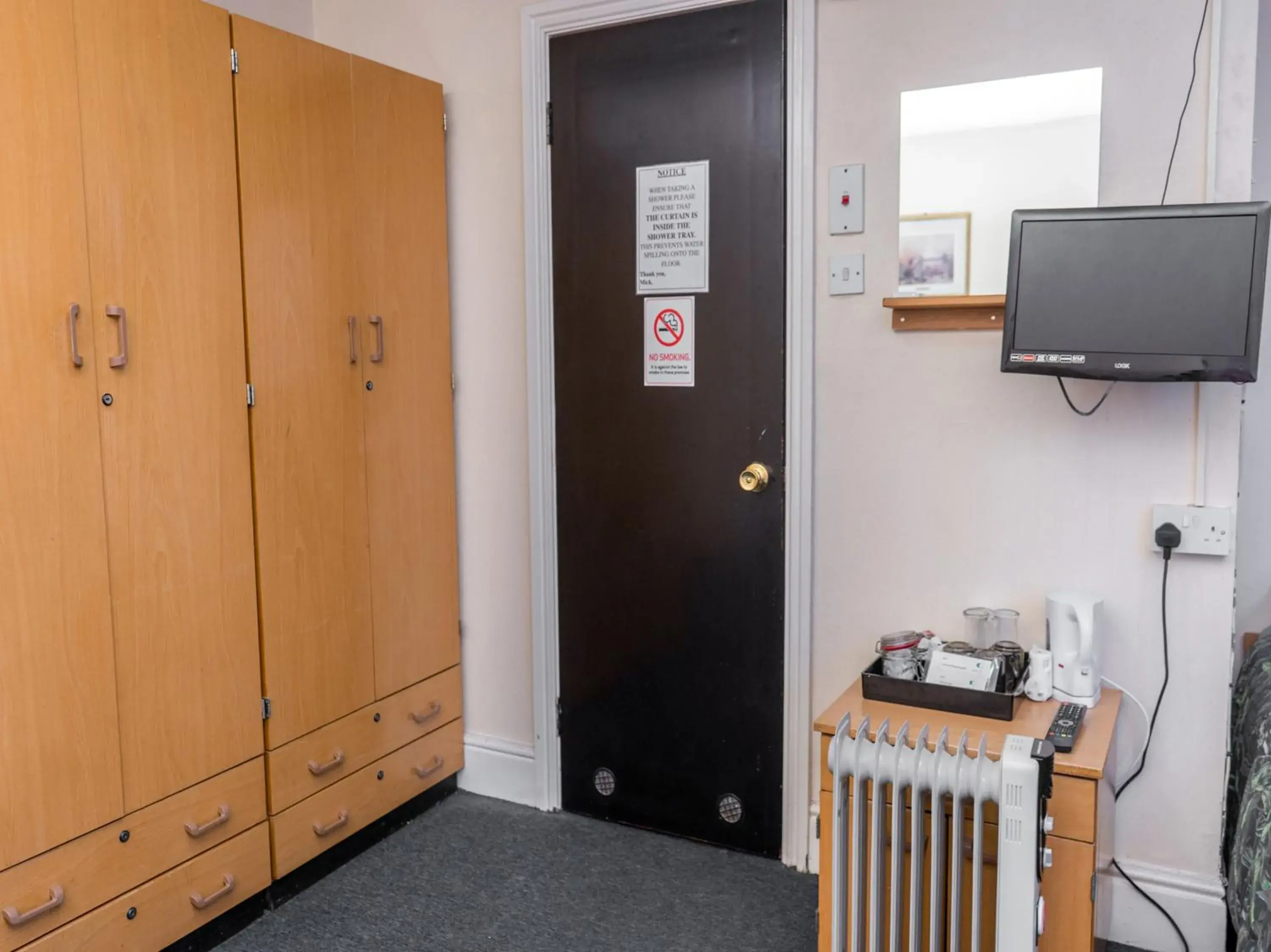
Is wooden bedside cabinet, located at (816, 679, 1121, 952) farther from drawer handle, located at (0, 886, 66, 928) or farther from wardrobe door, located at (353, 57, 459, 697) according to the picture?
drawer handle, located at (0, 886, 66, 928)

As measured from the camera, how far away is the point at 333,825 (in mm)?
2445

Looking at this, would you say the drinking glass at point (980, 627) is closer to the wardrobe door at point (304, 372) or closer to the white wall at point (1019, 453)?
the white wall at point (1019, 453)

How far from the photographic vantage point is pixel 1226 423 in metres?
2.00

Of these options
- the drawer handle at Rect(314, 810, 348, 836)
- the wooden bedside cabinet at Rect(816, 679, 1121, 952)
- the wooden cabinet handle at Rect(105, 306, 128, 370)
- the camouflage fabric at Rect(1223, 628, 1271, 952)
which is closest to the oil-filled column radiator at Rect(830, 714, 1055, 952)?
the wooden bedside cabinet at Rect(816, 679, 1121, 952)

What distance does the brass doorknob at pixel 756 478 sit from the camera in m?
2.40

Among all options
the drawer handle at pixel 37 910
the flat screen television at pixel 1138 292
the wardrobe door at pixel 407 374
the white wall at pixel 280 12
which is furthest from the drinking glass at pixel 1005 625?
the white wall at pixel 280 12

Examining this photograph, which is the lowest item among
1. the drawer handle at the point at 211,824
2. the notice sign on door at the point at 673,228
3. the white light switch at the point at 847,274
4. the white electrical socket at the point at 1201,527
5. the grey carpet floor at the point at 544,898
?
the grey carpet floor at the point at 544,898

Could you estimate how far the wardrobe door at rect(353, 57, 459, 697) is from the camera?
2.49 metres

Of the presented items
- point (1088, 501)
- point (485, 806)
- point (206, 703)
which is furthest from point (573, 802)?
point (1088, 501)

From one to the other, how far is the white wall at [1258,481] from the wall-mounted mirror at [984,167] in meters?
0.55

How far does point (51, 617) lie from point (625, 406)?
1366mm

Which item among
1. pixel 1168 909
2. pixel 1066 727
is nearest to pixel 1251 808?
pixel 1066 727

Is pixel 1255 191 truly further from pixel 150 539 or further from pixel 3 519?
pixel 3 519

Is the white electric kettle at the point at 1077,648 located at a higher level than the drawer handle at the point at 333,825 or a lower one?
higher
